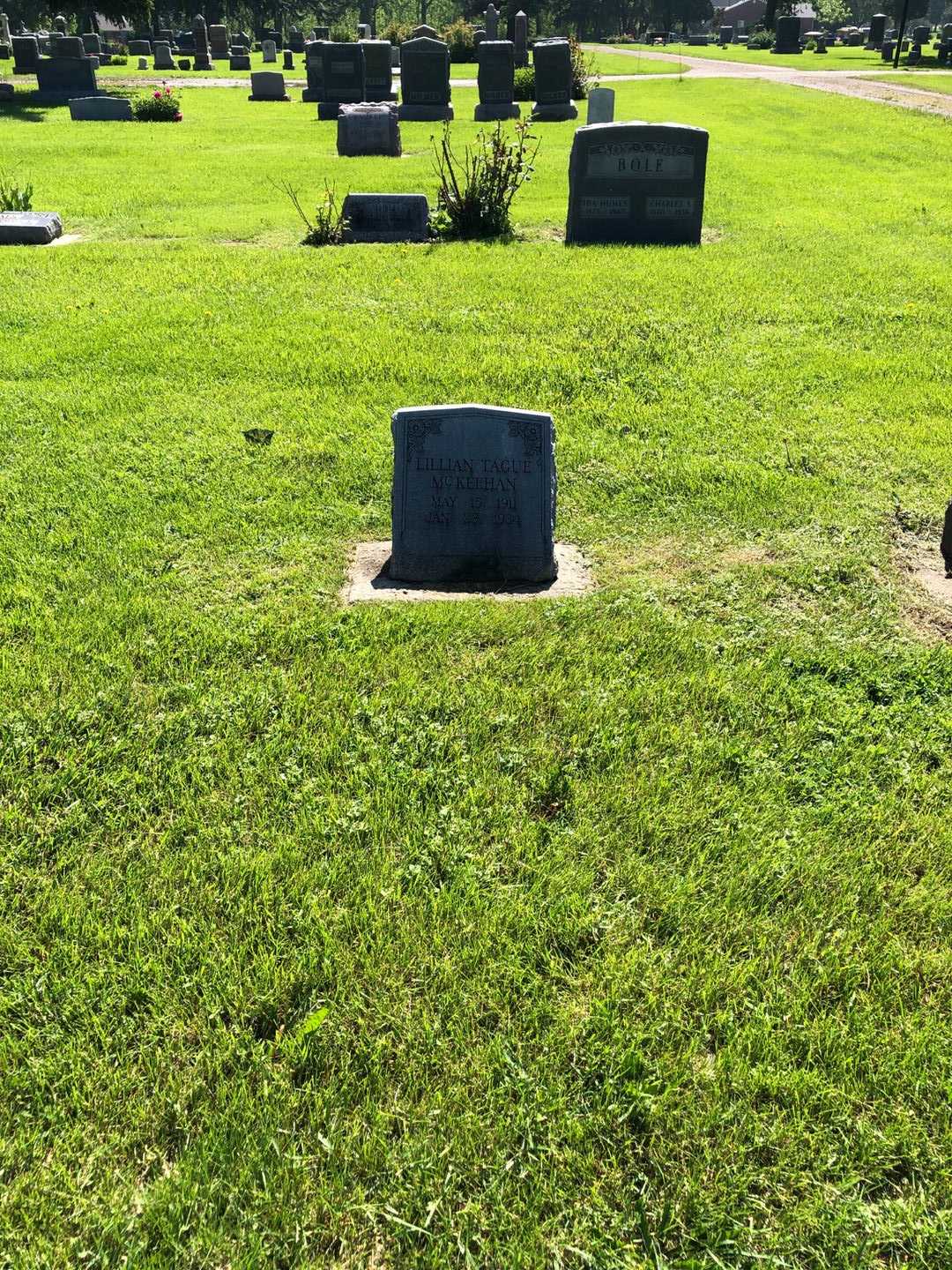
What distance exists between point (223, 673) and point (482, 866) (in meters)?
1.57

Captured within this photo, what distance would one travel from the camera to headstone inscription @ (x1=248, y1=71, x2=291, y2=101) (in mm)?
29719

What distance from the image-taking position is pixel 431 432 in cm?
466

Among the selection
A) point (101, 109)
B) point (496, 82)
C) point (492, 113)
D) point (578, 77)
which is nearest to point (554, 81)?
point (496, 82)

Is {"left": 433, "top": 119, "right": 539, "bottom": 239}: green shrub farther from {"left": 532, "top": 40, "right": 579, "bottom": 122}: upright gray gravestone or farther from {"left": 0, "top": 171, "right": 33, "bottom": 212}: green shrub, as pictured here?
{"left": 532, "top": 40, "right": 579, "bottom": 122}: upright gray gravestone

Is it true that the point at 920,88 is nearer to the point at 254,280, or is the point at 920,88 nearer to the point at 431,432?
the point at 254,280

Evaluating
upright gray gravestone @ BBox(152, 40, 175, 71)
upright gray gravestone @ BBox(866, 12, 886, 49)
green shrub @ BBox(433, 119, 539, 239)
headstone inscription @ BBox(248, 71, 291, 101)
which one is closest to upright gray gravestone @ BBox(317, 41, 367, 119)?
headstone inscription @ BBox(248, 71, 291, 101)

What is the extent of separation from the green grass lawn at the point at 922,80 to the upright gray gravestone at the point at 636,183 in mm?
→ 23648

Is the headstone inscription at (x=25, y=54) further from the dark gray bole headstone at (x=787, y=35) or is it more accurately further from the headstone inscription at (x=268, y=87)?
the dark gray bole headstone at (x=787, y=35)

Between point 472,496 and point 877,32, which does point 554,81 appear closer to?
point 472,496

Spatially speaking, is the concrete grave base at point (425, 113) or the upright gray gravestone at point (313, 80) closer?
the concrete grave base at point (425, 113)

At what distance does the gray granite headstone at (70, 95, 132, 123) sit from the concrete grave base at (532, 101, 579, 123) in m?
10.9

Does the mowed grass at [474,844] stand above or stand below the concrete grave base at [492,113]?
below

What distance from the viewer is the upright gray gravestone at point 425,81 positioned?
24.1 m

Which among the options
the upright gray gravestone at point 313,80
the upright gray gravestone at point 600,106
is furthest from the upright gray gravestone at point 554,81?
the upright gray gravestone at point 313,80
